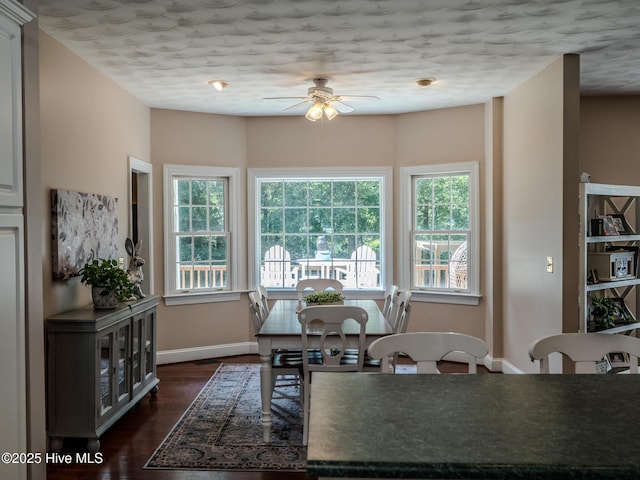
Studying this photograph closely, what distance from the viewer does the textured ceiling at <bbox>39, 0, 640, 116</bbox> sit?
3051 millimetres

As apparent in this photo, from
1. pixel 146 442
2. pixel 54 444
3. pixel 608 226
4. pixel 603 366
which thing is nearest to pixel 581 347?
pixel 603 366

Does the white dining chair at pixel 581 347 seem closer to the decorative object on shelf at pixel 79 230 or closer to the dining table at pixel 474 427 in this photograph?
the dining table at pixel 474 427

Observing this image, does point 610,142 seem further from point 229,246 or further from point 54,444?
point 54,444

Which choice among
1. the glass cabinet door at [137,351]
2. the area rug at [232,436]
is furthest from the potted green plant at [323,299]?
the glass cabinet door at [137,351]

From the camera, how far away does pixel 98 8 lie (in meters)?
3.03

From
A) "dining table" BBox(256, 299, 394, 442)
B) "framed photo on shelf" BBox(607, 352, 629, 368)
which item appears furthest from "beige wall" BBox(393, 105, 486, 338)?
"dining table" BBox(256, 299, 394, 442)

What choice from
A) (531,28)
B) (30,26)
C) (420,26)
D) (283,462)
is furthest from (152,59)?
(283,462)

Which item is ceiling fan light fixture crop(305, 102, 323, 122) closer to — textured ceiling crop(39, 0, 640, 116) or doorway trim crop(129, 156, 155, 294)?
textured ceiling crop(39, 0, 640, 116)

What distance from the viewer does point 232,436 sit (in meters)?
3.63

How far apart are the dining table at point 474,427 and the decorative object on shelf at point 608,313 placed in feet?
7.49

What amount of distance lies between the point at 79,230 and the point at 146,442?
61.9 inches

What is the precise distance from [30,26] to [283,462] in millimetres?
2716

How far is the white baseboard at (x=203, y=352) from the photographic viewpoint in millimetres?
5586

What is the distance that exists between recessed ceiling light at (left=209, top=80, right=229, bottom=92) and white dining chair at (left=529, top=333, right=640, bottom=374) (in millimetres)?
3423
